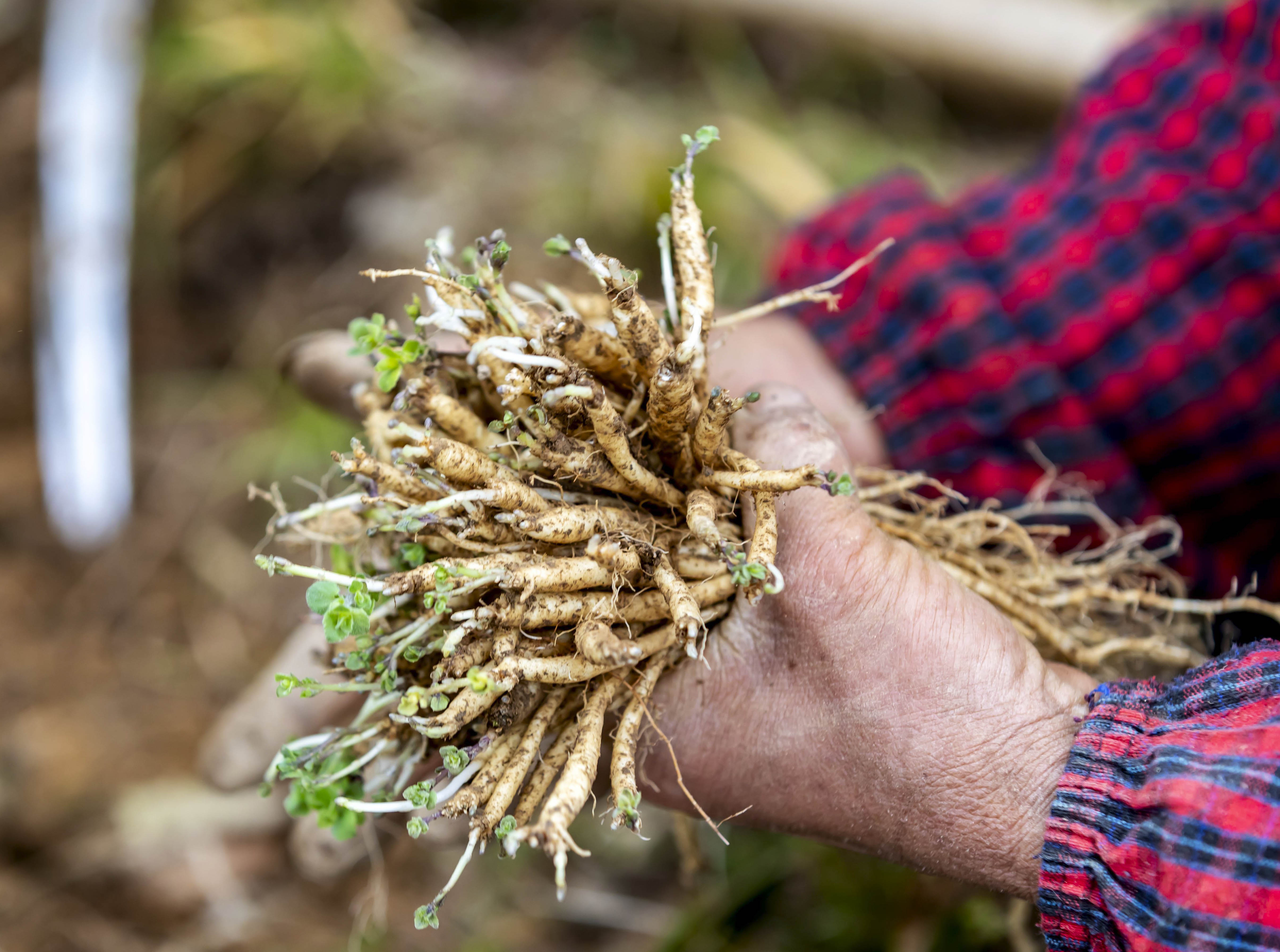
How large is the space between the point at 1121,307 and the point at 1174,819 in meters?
1.07

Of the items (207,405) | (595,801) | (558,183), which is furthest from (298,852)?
(558,183)

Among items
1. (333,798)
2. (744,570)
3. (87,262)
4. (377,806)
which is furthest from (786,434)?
(87,262)

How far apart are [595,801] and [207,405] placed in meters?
2.94

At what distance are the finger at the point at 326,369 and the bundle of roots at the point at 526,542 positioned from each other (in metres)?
0.34

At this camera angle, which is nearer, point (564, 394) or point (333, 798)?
point (564, 394)

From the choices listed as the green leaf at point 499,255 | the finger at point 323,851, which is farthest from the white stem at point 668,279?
the finger at point 323,851

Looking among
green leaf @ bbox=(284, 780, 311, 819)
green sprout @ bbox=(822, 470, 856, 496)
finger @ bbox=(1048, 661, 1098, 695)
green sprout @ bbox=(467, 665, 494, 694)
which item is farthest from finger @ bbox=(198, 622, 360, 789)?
finger @ bbox=(1048, 661, 1098, 695)

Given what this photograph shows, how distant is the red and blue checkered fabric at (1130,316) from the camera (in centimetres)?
158

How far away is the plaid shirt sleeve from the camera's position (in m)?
1.58

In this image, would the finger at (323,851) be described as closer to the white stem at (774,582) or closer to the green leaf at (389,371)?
the green leaf at (389,371)

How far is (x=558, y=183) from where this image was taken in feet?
11.1

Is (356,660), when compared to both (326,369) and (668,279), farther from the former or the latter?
(326,369)

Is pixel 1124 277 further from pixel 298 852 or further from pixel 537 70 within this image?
pixel 537 70

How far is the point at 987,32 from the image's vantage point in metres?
3.77
